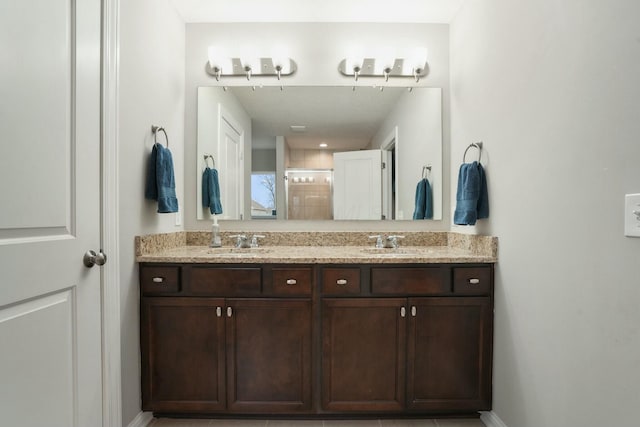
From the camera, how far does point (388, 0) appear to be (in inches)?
81.3

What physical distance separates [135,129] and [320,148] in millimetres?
1134

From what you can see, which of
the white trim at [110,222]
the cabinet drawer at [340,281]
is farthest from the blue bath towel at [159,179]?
the cabinet drawer at [340,281]

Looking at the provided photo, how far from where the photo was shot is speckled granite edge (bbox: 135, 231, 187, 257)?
1689 millimetres

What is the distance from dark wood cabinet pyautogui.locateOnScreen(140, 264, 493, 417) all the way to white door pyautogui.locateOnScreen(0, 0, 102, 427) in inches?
14.2

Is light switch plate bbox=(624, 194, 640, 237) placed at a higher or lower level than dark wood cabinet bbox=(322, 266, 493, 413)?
higher

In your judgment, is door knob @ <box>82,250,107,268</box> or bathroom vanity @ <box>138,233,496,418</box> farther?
bathroom vanity @ <box>138,233,496,418</box>

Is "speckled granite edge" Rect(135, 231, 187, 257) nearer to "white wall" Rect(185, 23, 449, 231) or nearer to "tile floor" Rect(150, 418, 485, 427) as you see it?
"white wall" Rect(185, 23, 449, 231)

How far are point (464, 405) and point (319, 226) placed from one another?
4.40 ft

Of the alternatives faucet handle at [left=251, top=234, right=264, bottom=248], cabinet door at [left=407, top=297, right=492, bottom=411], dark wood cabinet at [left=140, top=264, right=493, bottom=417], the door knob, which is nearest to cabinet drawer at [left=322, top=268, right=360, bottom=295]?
dark wood cabinet at [left=140, top=264, right=493, bottom=417]

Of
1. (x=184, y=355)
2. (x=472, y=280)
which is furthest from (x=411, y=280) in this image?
(x=184, y=355)

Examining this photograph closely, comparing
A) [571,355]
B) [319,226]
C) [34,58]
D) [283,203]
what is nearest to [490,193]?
[571,355]

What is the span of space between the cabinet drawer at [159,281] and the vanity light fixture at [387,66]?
1704 millimetres

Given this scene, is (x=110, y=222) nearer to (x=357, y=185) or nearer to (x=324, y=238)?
(x=324, y=238)

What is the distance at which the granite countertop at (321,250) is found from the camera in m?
1.70
